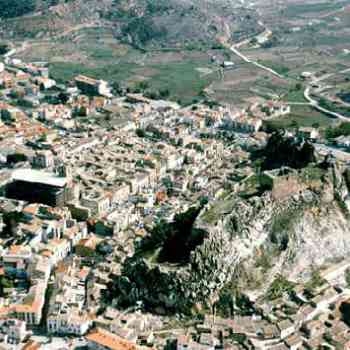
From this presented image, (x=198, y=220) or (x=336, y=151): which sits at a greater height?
(x=198, y=220)

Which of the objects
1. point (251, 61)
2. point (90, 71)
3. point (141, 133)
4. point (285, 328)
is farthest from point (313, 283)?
point (251, 61)

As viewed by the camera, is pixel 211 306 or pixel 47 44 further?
pixel 47 44

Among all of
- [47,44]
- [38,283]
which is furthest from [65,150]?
[47,44]

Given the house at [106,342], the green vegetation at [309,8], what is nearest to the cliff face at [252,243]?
the house at [106,342]

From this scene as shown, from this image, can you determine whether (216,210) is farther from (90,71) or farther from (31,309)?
(90,71)

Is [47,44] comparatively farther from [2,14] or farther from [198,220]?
[198,220]
